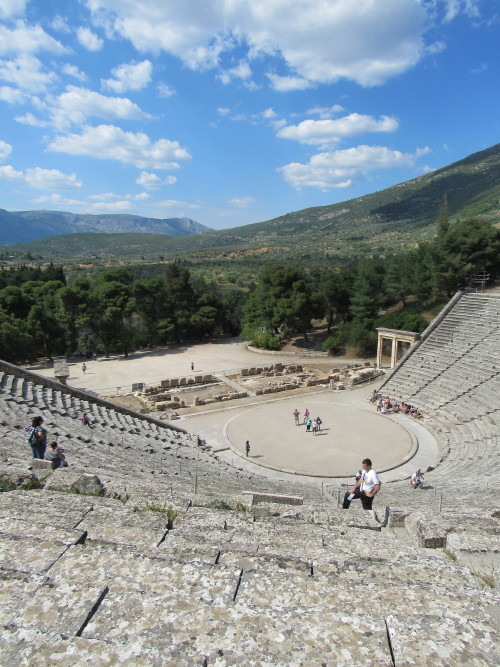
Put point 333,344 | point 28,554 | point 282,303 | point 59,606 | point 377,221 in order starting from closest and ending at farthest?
1. point 59,606
2. point 28,554
3. point 333,344
4. point 282,303
5. point 377,221

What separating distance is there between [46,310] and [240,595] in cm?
4346

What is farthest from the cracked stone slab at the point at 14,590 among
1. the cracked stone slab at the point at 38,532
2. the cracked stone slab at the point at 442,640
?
the cracked stone slab at the point at 442,640

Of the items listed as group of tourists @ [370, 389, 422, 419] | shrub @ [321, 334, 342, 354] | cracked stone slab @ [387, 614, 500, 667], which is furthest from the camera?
shrub @ [321, 334, 342, 354]

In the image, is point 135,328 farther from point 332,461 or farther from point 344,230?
point 344,230

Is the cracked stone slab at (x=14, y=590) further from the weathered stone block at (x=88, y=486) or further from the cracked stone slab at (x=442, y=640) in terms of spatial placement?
the weathered stone block at (x=88, y=486)

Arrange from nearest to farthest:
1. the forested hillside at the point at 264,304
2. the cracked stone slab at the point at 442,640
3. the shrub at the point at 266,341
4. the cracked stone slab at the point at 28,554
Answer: the cracked stone slab at the point at 442,640 < the cracked stone slab at the point at 28,554 < the forested hillside at the point at 264,304 < the shrub at the point at 266,341

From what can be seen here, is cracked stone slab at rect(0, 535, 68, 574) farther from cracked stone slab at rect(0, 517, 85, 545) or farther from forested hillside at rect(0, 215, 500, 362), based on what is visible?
forested hillside at rect(0, 215, 500, 362)

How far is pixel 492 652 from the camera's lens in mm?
2365

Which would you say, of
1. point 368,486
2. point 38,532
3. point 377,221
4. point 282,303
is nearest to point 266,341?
point 282,303

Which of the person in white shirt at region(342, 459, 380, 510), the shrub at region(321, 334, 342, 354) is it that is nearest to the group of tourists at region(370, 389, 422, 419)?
the shrub at region(321, 334, 342, 354)

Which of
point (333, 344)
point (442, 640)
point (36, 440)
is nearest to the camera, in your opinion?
point (442, 640)

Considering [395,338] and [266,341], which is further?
[266,341]

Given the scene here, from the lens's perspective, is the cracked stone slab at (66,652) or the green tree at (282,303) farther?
the green tree at (282,303)

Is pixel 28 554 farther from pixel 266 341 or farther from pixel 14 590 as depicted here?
pixel 266 341
